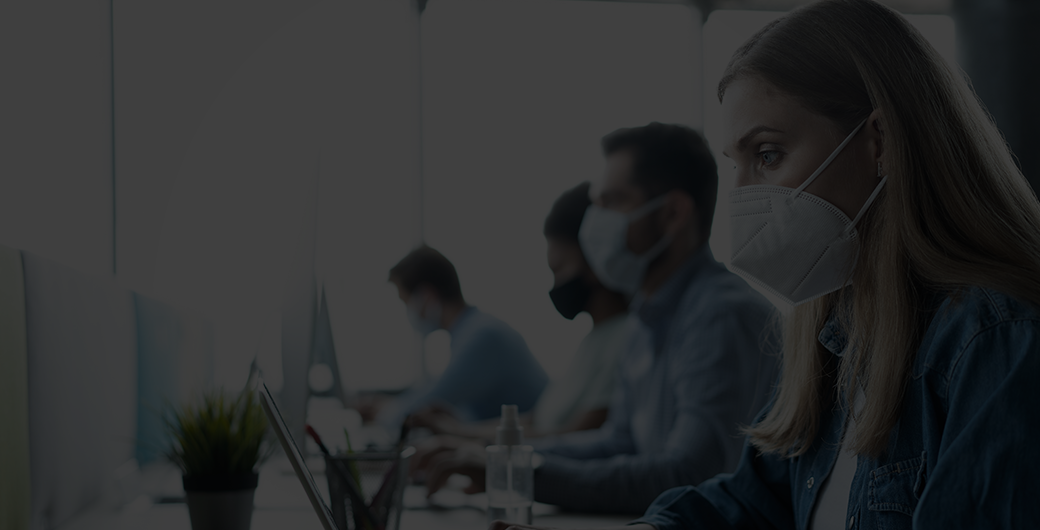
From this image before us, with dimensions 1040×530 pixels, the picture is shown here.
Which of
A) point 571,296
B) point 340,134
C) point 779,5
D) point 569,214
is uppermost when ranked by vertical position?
point 779,5

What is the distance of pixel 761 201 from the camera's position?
77 cm

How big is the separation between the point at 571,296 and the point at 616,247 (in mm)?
349

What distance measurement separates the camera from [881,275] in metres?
0.67

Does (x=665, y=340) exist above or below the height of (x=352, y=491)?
above

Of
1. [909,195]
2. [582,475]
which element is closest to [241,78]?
[582,475]

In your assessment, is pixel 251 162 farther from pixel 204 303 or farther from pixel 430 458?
pixel 430 458

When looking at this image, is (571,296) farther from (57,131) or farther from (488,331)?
(57,131)

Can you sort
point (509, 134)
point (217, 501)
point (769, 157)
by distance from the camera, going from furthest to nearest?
1. point (509, 134)
2. point (217, 501)
3. point (769, 157)

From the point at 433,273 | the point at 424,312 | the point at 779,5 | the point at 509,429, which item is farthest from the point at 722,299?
the point at 779,5

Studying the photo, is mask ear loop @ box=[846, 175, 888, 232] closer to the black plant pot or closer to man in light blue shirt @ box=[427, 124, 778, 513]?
man in light blue shirt @ box=[427, 124, 778, 513]

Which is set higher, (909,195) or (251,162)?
(251,162)

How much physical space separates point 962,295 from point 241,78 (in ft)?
6.03

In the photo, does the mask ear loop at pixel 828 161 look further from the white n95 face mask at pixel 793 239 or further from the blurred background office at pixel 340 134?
the blurred background office at pixel 340 134

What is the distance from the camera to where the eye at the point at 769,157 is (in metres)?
0.76
